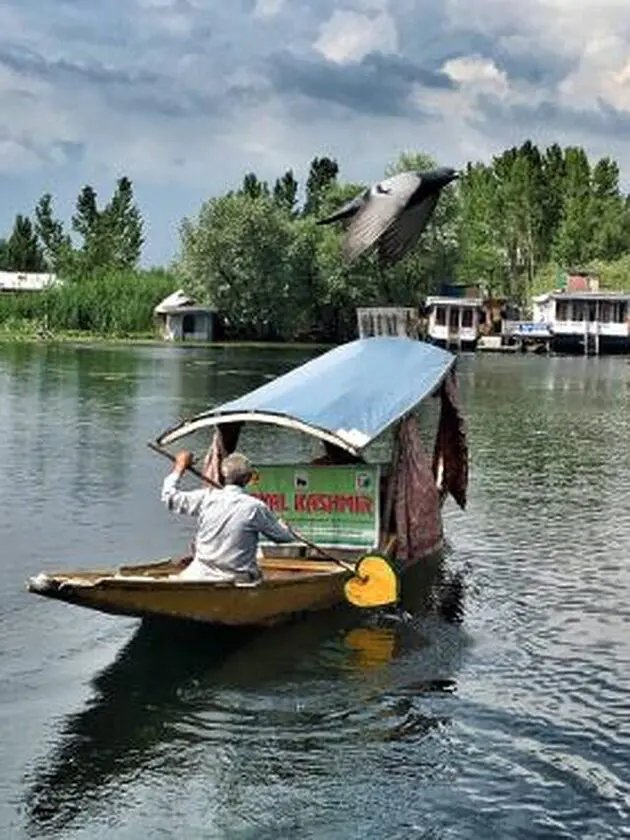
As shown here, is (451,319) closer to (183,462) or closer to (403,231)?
(403,231)

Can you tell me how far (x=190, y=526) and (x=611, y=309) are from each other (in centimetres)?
7534

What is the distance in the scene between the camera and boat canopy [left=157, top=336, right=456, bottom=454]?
15969mm

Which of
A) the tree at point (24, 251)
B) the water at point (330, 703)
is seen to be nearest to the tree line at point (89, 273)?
the tree at point (24, 251)

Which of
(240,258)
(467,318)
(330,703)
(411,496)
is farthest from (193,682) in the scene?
(467,318)

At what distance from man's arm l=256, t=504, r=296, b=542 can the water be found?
132cm

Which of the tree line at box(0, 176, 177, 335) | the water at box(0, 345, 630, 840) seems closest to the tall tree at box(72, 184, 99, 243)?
the tree line at box(0, 176, 177, 335)

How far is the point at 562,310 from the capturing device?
9375cm

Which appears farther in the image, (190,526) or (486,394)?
(486,394)

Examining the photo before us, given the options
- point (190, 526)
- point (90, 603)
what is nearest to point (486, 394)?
point (190, 526)

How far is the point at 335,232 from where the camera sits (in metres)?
92.4

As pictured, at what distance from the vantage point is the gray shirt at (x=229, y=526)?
1389 cm

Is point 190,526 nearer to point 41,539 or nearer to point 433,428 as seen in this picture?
point 41,539

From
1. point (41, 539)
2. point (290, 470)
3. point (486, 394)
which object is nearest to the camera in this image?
point (290, 470)

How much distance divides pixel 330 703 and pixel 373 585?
90.3 inches
